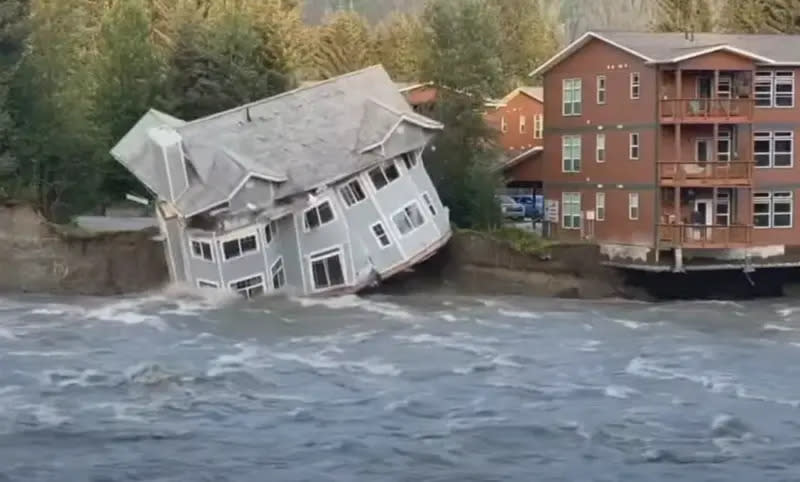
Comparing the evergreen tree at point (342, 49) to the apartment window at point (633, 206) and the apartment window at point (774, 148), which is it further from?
the apartment window at point (774, 148)

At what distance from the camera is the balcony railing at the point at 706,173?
57188 mm

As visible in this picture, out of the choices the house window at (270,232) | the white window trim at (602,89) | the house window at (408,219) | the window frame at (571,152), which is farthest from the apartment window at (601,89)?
the house window at (270,232)

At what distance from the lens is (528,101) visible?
82.6 meters

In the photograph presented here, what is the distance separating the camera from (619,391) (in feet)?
119

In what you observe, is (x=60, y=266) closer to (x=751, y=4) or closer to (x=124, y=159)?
(x=124, y=159)

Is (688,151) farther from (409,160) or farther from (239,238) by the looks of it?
(239,238)

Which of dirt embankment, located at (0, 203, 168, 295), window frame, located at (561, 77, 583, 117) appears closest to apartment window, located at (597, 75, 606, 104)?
window frame, located at (561, 77, 583, 117)

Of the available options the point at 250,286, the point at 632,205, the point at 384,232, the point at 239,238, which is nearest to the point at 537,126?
the point at 632,205

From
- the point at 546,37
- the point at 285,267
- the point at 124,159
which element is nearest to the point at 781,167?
the point at 285,267

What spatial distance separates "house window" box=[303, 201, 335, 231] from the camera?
55.0 m

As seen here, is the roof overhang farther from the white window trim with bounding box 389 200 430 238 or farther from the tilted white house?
the white window trim with bounding box 389 200 430 238

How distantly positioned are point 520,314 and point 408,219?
8063mm

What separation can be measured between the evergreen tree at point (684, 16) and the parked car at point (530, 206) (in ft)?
59.6

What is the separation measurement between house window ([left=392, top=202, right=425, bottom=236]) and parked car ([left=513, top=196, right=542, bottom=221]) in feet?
46.7
